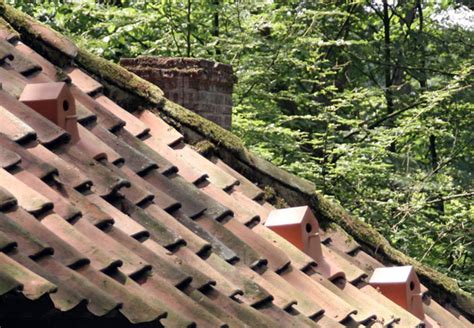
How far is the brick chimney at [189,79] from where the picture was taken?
7.70m

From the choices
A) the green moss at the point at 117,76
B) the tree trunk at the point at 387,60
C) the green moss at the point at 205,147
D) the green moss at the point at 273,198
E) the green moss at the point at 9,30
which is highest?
the green moss at the point at 9,30

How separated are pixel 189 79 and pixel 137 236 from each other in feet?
9.81

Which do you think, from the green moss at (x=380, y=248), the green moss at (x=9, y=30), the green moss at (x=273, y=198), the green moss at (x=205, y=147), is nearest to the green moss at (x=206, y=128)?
the green moss at (x=205, y=147)

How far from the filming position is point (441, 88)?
17906 mm

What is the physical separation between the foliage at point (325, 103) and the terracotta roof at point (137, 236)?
25.6ft

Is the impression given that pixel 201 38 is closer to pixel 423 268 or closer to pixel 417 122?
pixel 417 122

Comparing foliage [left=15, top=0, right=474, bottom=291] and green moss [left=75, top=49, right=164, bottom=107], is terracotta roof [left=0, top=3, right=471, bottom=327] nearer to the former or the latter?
green moss [left=75, top=49, right=164, bottom=107]

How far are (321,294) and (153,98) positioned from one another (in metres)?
1.60

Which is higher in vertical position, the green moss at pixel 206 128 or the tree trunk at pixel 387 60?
the green moss at pixel 206 128

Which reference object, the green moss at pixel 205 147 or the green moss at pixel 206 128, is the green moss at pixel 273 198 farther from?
the green moss at pixel 205 147

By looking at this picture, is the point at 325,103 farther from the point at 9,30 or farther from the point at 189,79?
the point at 9,30

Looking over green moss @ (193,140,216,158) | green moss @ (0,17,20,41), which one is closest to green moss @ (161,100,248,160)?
green moss @ (193,140,216,158)

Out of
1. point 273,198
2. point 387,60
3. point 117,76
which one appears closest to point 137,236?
point 117,76

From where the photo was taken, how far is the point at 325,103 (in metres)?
17.7
